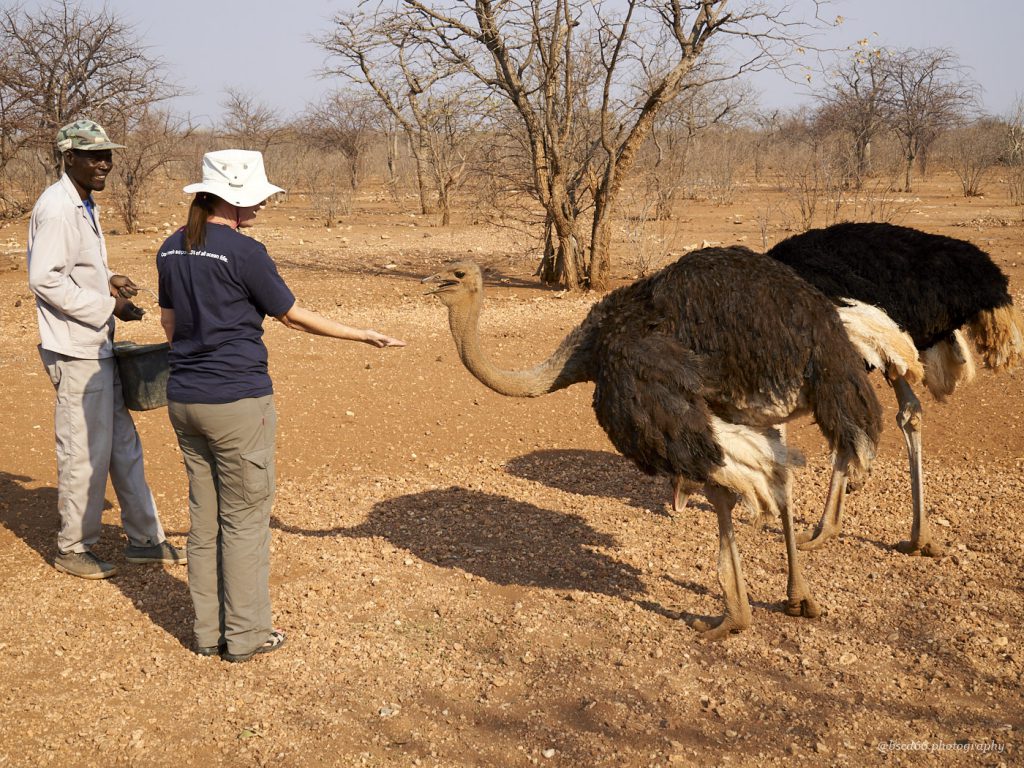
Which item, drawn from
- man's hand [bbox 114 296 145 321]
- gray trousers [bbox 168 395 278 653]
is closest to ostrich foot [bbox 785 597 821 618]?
gray trousers [bbox 168 395 278 653]

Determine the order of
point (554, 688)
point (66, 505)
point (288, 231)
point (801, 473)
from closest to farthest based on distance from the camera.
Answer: point (554, 688) < point (66, 505) < point (801, 473) < point (288, 231)

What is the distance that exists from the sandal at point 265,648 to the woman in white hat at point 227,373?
0.4 inches

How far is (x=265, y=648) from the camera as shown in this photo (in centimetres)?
387

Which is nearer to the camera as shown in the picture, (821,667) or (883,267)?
(821,667)

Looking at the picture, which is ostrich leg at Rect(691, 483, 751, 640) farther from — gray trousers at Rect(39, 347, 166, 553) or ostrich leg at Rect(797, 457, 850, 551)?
gray trousers at Rect(39, 347, 166, 553)

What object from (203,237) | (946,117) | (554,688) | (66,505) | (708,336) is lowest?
(554,688)

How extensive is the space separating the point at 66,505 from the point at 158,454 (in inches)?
72.8

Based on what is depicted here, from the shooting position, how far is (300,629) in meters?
4.09

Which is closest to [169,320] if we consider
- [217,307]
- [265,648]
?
[217,307]

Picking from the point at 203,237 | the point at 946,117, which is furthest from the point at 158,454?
the point at 946,117

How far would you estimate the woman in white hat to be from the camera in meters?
3.37

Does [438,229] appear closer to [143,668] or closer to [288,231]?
[288,231]

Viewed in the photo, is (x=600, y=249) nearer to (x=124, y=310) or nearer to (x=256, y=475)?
(x=124, y=310)

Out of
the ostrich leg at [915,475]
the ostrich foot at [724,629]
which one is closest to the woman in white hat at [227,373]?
the ostrich foot at [724,629]
